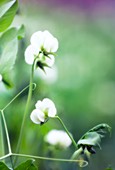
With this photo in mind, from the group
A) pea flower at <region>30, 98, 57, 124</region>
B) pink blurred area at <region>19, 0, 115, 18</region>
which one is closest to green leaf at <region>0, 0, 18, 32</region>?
pea flower at <region>30, 98, 57, 124</region>

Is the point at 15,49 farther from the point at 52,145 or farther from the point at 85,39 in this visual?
the point at 85,39

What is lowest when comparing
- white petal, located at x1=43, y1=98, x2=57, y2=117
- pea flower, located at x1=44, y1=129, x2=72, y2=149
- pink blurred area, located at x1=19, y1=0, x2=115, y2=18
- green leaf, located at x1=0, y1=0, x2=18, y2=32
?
pea flower, located at x1=44, y1=129, x2=72, y2=149

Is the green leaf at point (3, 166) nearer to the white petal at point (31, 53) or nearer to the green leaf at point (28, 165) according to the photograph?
the green leaf at point (28, 165)

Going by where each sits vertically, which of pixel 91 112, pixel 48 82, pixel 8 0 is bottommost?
pixel 91 112

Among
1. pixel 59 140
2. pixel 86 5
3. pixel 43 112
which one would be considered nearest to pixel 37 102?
pixel 43 112

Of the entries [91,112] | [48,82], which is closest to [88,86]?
[91,112]

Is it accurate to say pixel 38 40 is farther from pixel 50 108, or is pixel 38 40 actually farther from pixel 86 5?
pixel 86 5

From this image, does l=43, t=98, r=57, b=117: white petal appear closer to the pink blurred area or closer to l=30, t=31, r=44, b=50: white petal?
l=30, t=31, r=44, b=50: white petal

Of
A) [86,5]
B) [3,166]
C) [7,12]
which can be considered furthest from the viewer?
[86,5]
